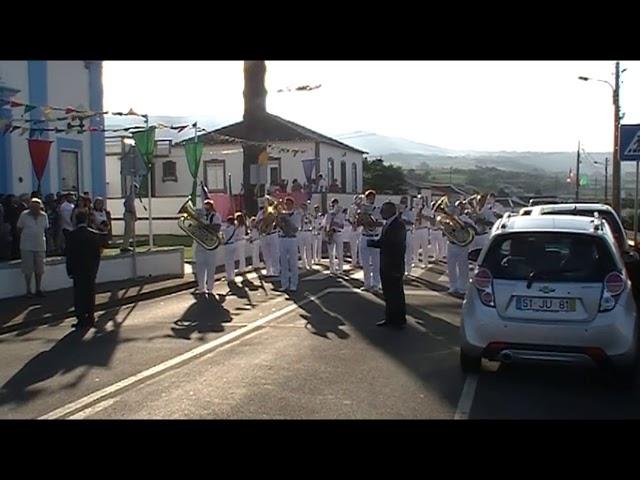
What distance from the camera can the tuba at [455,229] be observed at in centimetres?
1677

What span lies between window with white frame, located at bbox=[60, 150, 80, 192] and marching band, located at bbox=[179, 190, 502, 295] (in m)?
6.82

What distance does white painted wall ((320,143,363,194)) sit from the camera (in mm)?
51969

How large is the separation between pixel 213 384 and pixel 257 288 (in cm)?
965

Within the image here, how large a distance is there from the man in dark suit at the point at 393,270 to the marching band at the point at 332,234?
3674mm

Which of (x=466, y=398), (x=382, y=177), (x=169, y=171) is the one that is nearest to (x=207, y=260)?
(x=466, y=398)

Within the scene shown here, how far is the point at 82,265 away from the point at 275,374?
5028 millimetres

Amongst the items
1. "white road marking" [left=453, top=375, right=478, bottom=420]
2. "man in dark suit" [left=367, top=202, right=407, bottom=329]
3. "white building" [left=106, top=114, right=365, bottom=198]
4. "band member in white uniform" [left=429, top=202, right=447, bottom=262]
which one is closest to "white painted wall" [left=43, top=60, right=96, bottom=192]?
"band member in white uniform" [left=429, top=202, right=447, bottom=262]

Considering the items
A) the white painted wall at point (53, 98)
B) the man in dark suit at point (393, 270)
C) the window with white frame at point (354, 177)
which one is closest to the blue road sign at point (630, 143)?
the man in dark suit at point (393, 270)

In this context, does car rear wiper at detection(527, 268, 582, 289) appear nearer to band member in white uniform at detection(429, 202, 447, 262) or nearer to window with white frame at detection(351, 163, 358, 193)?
band member in white uniform at detection(429, 202, 447, 262)
